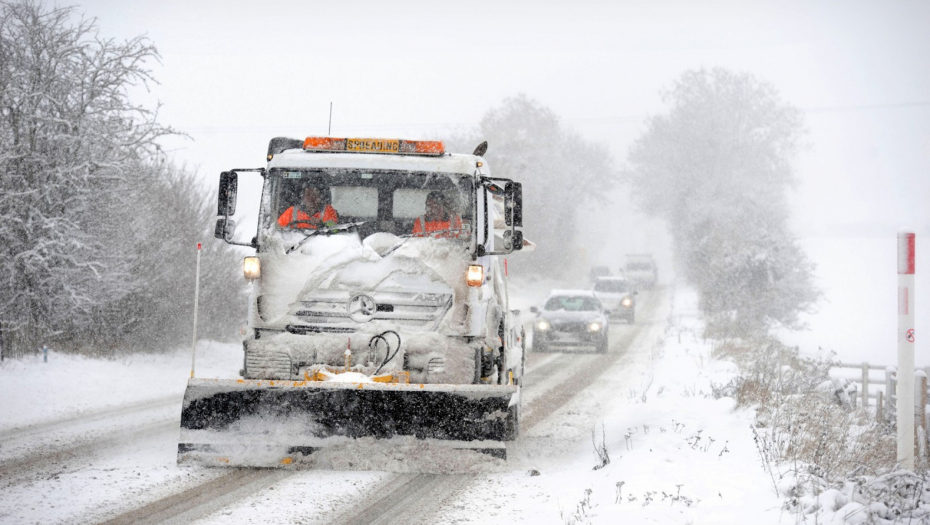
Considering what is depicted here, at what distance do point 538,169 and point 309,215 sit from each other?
4905 cm

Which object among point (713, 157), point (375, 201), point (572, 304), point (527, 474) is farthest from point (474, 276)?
point (713, 157)

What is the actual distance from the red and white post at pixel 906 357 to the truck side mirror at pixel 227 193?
19.7 ft

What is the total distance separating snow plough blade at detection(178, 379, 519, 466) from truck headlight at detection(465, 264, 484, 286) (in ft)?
3.62

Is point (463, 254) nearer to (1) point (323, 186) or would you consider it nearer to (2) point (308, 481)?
(1) point (323, 186)

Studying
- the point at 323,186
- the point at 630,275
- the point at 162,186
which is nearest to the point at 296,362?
the point at 323,186

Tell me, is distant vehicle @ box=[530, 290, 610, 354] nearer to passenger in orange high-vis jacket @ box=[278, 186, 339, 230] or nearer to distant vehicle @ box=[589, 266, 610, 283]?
passenger in orange high-vis jacket @ box=[278, 186, 339, 230]

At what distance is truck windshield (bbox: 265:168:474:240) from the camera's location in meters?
8.16

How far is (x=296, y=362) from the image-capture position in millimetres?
7633

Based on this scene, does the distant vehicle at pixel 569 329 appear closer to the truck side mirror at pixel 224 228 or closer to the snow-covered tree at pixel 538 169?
Answer: the truck side mirror at pixel 224 228

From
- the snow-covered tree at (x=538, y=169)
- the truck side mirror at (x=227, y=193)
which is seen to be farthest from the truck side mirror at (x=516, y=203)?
the snow-covered tree at (x=538, y=169)

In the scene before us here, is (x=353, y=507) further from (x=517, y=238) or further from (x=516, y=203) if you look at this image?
(x=516, y=203)

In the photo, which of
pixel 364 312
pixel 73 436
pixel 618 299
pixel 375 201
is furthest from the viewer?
pixel 618 299

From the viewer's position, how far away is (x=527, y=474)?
7.52m

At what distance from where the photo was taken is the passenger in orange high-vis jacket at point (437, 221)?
8133 mm
